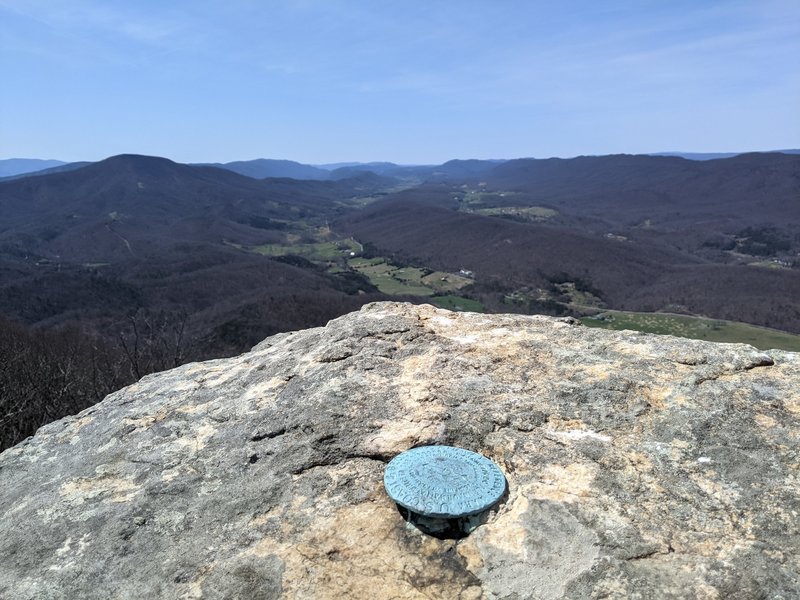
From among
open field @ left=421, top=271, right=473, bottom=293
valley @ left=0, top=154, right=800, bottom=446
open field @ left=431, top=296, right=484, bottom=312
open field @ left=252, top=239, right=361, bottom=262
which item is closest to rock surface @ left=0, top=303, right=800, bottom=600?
valley @ left=0, top=154, right=800, bottom=446

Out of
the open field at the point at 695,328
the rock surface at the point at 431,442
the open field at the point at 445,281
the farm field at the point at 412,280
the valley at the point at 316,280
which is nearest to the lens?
the rock surface at the point at 431,442

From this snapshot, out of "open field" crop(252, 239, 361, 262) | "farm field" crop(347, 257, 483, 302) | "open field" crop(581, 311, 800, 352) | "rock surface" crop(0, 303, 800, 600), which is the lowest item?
"open field" crop(581, 311, 800, 352)

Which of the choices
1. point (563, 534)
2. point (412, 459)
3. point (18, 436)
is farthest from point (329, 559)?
point (18, 436)

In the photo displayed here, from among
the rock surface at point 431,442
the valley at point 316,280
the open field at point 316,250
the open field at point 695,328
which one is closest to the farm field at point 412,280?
the valley at point 316,280

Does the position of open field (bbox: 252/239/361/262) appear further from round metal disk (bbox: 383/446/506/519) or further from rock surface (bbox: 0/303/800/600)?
round metal disk (bbox: 383/446/506/519)

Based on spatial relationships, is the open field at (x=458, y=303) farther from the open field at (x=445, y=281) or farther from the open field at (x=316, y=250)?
the open field at (x=316, y=250)

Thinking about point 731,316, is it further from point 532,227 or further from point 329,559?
point 329,559
